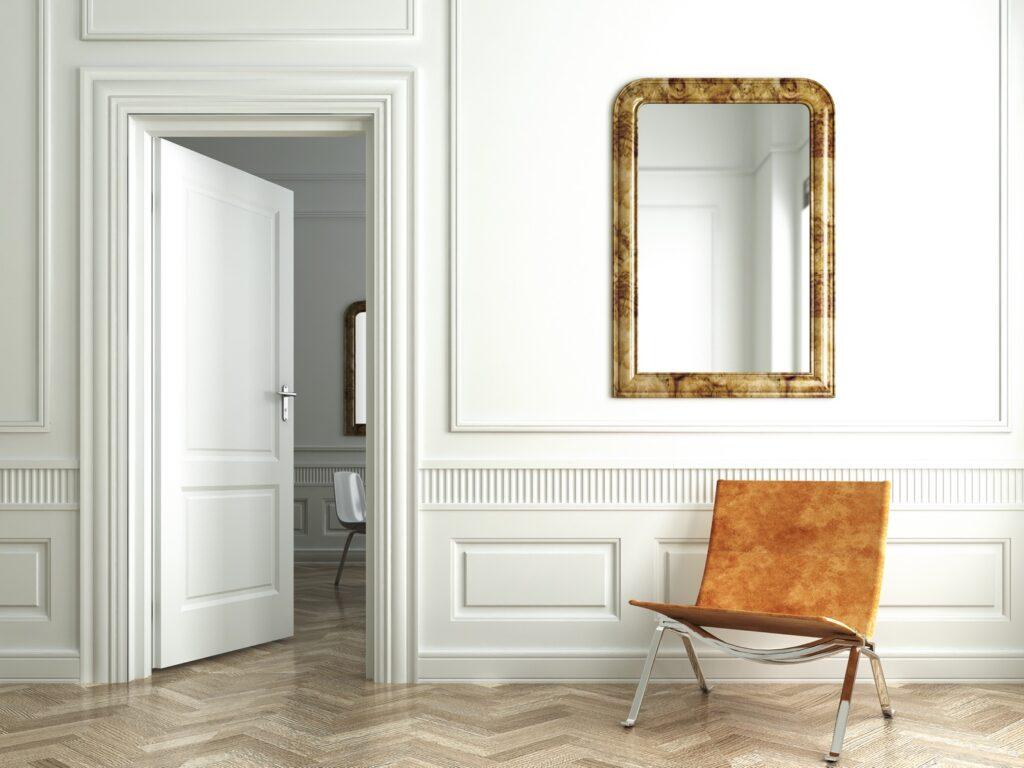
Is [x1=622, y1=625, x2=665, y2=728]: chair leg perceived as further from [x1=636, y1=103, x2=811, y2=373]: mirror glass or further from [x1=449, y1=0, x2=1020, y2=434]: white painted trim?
[x1=636, y1=103, x2=811, y2=373]: mirror glass

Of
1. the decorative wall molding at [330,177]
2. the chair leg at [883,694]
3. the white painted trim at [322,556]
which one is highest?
the decorative wall molding at [330,177]

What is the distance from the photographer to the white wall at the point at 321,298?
7.10 meters

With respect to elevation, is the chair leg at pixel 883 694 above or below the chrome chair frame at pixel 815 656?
below

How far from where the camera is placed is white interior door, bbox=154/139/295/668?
3682mm

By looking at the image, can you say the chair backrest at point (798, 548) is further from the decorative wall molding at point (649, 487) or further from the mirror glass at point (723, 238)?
the mirror glass at point (723, 238)

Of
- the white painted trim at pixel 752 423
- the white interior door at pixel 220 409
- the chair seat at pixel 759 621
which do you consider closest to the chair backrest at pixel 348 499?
the white interior door at pixel 220 409

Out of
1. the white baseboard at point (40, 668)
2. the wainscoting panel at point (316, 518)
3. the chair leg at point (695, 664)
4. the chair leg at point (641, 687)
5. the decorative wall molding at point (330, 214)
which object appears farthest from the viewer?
the decorative wall molding at point (330, 214)

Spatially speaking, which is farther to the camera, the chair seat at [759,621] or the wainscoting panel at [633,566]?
the wainscoting panel at [633,566]

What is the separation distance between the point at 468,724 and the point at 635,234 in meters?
1.85

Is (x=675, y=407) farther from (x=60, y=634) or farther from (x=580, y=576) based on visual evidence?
(x=60, y=634)

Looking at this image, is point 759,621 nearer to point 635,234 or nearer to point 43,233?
point 635,234

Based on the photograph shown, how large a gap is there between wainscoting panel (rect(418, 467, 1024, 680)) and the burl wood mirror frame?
0.32m

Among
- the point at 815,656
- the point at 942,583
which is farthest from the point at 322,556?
the point at 815,656

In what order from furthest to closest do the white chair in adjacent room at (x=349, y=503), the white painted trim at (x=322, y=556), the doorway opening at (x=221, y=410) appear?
1. the white painted trim at (x=322, y=556)
2. the white chair in adjacent room at (x=349, y=503)
3. the doorway opening at (x=221, y=410)
